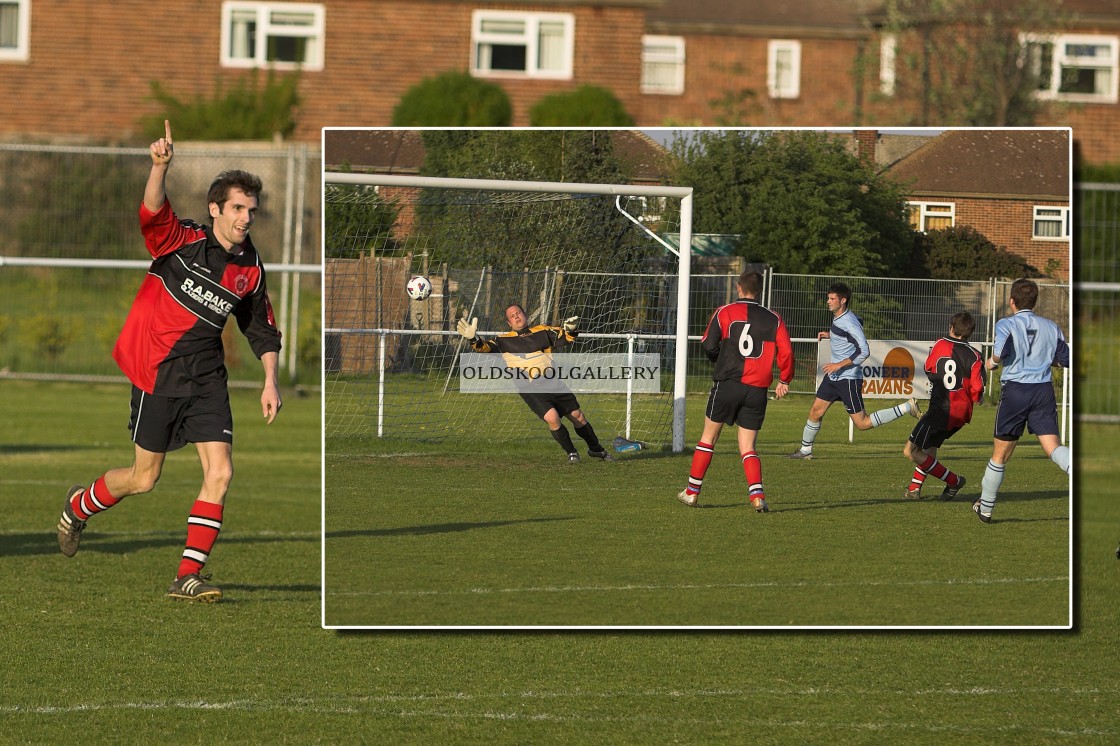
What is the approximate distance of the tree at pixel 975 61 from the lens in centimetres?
2473

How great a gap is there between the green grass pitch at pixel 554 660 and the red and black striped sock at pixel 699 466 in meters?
0.04

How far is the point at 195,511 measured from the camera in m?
7.05

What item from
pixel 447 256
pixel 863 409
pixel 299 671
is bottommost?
pixel 299 671

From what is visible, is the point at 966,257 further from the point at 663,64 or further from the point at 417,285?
the point at 663,64

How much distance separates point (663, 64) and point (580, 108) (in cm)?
784

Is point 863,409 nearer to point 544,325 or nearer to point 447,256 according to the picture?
point 544,325

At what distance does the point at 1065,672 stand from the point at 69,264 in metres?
10.7

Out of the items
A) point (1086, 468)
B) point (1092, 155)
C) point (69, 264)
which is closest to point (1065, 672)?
point (1086, 468)

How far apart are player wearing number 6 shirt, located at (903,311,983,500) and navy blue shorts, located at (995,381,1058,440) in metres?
0.12

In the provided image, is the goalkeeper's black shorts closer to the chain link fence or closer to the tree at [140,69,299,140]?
the chain link fence

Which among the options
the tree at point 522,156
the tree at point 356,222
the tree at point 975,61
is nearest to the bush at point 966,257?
the tree at point 522,156

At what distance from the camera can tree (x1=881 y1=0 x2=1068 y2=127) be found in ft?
81.1

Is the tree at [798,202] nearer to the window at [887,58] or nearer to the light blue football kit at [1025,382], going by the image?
the light blue football kit at [1025,382]

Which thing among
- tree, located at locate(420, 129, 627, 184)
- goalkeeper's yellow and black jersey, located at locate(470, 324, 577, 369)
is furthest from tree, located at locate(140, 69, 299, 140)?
goalkeeper's yellow and black jersey, located at locate(470, 324, 577, 369)
